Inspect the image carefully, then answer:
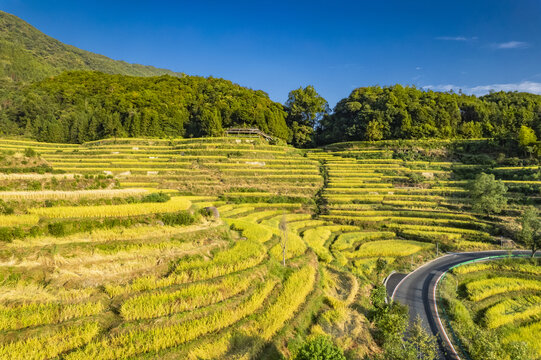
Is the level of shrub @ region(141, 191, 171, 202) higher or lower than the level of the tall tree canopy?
lower

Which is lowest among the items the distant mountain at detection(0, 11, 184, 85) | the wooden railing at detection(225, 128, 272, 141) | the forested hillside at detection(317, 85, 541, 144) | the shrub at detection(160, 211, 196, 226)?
the shrub at detection(160, 211, 196, 226)

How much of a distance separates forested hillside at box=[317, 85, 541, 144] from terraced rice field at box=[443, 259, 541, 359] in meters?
42.4

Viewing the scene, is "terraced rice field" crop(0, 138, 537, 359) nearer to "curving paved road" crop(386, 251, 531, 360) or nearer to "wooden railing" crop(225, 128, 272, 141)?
"curving paved road" crop(386, 251, 531, 360)

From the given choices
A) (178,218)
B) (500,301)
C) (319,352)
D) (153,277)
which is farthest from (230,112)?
(319,352)

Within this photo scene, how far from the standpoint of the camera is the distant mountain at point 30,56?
311ft

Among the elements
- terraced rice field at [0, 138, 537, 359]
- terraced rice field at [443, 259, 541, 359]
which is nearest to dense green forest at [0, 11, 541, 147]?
terraced rice field at [443, 259, 541, 359]

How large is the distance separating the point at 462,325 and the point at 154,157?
50088mm

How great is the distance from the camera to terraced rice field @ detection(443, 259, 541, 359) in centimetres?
1606

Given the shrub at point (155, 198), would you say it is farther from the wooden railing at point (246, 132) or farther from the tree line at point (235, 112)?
the wooden railing at point (246, 132)

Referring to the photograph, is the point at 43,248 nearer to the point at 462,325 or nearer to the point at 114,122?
the point at 462,325

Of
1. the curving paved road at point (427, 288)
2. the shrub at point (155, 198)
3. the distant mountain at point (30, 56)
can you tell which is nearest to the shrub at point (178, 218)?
the shrub at point (155, 198)

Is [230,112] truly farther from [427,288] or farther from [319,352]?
[319,352]

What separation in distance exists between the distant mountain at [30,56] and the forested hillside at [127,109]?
23.3 m

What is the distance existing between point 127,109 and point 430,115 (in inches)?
3038
